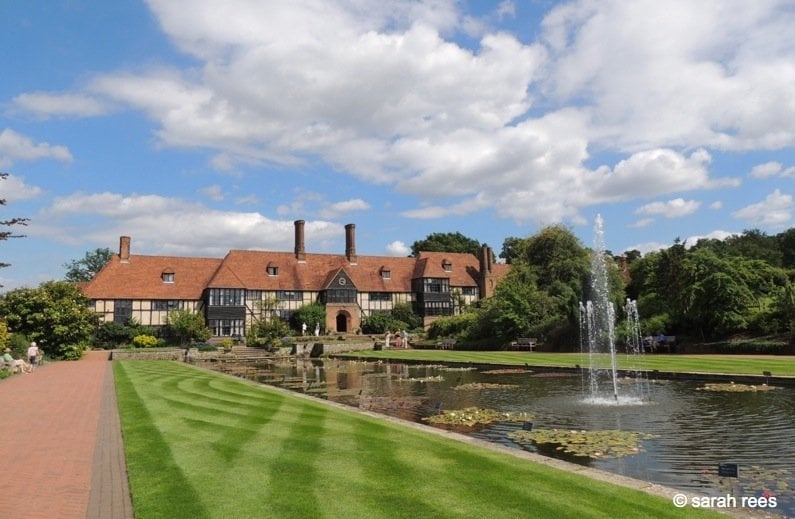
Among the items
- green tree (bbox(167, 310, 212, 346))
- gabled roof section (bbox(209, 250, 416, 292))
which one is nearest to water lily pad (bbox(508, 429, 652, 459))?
green tree (bbox(167, 310, 212, 346))

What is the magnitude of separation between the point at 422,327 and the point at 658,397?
4805 centimetres

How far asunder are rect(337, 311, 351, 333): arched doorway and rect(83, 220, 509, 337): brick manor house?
11cm

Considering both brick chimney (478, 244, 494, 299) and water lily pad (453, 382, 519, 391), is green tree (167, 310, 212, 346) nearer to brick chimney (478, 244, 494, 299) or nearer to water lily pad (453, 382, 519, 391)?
brick chimney (478, 244, 494, 299)

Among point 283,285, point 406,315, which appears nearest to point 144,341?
point 283,285

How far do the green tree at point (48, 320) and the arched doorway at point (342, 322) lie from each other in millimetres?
28674

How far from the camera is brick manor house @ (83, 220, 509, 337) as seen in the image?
54.2m

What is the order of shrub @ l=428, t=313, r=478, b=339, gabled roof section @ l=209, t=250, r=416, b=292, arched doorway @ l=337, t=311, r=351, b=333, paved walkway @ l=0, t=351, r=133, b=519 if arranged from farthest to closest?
1. arched doorway @ l=337, t=311, r=351, b=333
2. gabled roof section @ l=209, t=250, r=416, b=292
3. shrub @ l=428, t=313, r=478, b=339
4. paved walkway @ l=0, t=351, r=133, b=519

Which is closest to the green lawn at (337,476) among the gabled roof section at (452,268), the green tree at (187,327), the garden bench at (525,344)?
the garden bench at (525,344)

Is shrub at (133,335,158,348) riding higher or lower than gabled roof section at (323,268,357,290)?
lower

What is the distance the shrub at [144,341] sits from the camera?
48.1 meters

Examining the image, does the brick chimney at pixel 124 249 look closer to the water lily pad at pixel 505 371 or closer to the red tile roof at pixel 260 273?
the red tile roof at pixel 260 273

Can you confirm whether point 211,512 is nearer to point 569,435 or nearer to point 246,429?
point 246,429

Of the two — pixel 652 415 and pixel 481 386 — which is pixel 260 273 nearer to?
pixel 481 386

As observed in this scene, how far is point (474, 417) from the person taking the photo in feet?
44.1
